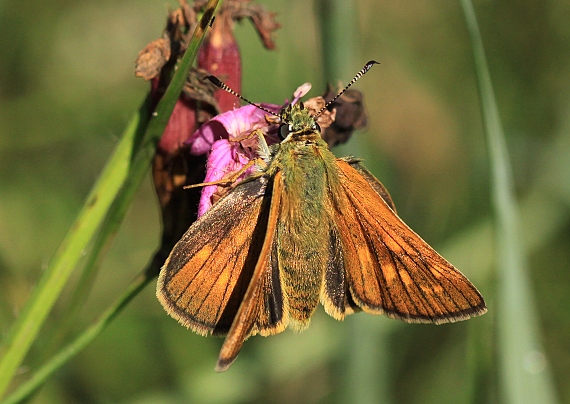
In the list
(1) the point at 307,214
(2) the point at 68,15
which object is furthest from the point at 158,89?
(2) the point at 68,15

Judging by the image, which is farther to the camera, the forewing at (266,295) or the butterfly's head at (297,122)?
the butterfly's head at (297,122)

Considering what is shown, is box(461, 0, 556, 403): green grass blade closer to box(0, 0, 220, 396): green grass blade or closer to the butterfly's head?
the butterfly's head

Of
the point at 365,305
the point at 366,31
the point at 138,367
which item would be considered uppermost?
the point at 366,31

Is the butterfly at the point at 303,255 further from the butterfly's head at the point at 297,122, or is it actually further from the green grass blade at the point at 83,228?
the green grass blade at the point at 83,228

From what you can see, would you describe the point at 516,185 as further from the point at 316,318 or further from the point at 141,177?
the point at 141,177

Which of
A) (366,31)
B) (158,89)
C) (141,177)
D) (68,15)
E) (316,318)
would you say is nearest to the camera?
(141,177)

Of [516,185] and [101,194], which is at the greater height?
[516,185]

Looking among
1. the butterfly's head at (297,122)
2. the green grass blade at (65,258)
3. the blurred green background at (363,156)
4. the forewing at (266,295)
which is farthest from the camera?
the blurred green background at (363,156)

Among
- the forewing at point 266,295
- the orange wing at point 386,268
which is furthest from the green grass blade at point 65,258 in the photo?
the orange wing at point 386,268
